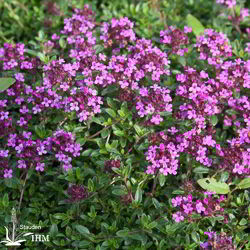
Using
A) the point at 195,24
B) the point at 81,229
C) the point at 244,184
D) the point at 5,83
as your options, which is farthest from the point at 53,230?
the point at 195,24

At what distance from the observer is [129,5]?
5383mm

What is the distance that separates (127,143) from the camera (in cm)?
391

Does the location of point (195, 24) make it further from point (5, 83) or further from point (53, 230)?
point (53, 230)

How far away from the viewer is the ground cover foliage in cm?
335

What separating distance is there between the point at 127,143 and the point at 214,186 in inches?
36.3

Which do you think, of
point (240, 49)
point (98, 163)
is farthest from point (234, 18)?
point (98, 163)

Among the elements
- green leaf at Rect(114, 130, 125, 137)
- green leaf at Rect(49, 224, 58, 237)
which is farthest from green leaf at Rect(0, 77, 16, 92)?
green leaf at Rect(49, 224, 58, 237)

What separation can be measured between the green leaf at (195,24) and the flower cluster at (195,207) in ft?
7.15

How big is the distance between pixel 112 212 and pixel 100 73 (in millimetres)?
1262

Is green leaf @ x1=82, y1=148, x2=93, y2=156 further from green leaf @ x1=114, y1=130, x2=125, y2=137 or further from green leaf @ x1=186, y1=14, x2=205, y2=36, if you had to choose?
green leaf @ x1=186, y1=14, x2=205, y2=36

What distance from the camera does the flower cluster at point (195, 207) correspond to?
3.20 m

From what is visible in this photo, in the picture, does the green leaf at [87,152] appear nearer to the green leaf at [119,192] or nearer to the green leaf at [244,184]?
the green leaf at [119,192]

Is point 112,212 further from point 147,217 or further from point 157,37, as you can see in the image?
point 157,37

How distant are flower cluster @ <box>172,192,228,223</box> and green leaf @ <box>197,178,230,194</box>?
0.25 feet
